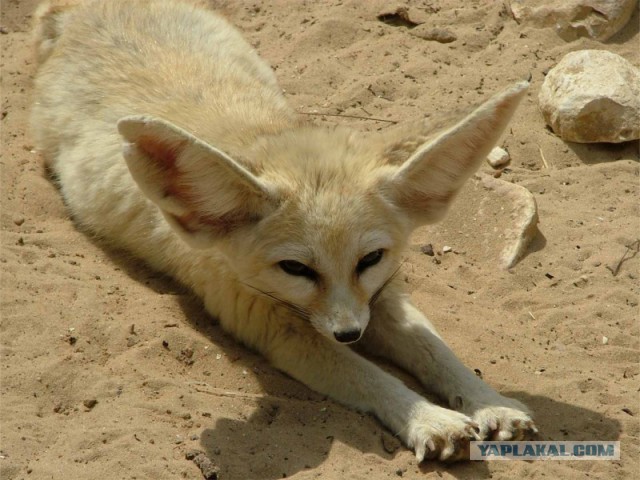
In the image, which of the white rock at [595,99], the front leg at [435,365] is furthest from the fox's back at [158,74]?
the white rock at [595,99]

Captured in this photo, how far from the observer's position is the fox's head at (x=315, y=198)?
15.1ft

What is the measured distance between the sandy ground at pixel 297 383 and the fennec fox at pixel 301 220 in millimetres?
197

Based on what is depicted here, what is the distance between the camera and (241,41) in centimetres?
758

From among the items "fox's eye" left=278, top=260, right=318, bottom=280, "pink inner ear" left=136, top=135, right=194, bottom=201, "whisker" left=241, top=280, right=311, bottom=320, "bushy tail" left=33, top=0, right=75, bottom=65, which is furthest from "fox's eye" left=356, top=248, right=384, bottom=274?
"bushy tail" left=33, top=0, right=75, bottom=65

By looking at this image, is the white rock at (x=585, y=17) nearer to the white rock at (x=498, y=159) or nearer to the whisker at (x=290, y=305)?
the white rock at (x=498, y=159)

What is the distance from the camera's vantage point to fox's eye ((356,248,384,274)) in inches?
190

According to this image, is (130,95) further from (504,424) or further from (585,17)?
(585,17)

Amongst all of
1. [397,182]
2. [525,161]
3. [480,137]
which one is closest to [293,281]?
[397,182]

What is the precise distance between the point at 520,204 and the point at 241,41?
102 inches

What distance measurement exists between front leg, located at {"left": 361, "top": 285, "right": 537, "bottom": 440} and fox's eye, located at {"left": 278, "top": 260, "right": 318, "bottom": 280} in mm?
909

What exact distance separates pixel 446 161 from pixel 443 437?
140cm

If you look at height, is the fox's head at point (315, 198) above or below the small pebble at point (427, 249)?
above

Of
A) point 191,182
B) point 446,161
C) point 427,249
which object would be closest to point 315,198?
point 191,182

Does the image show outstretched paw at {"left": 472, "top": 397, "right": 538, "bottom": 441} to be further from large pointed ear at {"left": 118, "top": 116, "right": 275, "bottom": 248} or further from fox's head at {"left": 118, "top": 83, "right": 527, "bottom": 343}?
large pointed ear at {"left": 118, "top": 116, "right": 275, "bottom": 248}
